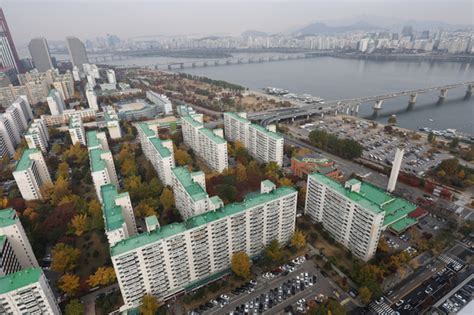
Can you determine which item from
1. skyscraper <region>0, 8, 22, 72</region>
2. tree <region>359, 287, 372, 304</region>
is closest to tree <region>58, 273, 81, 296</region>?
tree <region>359, 287, 372, 304</region>

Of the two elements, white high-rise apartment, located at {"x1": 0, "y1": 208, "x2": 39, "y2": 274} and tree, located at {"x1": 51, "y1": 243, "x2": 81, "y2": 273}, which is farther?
tree, located at {"x1": 51, "y1": 243, "x2": 81, "y2": 273}

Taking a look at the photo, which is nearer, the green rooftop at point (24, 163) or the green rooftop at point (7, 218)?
the green rooftop at point (7, 218)

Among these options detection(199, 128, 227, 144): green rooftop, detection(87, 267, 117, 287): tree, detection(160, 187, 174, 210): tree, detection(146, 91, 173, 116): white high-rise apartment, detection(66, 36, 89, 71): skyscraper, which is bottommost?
detection(87, 267, 117, 287): tree

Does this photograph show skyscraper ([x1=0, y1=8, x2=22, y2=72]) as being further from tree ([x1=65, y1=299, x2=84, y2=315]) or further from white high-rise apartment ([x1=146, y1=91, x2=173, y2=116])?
tree ([x1=65, y1=299, x2=84, y2=315])

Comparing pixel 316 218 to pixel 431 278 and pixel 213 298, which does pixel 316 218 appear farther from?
pixel 213 298

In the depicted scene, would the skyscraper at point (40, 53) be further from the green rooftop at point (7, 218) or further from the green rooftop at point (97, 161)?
the green rooftop at point (7, 218)

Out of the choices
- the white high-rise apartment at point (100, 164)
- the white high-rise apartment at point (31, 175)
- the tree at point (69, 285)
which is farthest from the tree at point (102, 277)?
the white high-rise apartment at point (31, 175)
